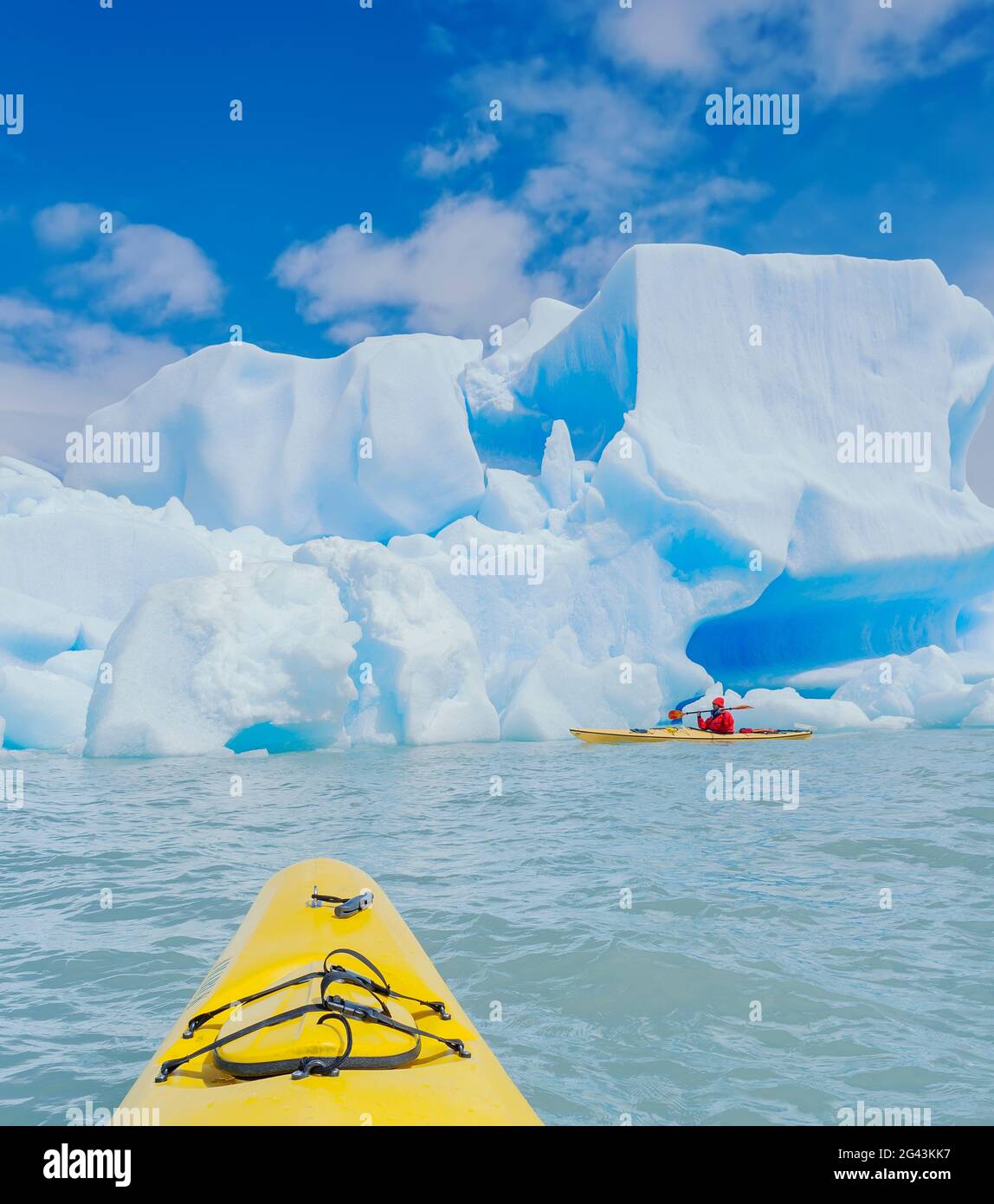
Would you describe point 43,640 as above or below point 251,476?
below

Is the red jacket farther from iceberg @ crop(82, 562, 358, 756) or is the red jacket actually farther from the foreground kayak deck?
iceberg @ crop(82, 562, 358, 756)

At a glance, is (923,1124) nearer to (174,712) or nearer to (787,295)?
(174,712)

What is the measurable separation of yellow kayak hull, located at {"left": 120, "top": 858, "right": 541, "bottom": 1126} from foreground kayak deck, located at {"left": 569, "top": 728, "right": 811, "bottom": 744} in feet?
32.1

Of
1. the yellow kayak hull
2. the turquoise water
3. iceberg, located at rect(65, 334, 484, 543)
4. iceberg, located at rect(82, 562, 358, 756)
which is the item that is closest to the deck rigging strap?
the yellow kayak hull

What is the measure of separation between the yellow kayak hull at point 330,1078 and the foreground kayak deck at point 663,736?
9.79 metres

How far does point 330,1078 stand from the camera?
1.86 metres

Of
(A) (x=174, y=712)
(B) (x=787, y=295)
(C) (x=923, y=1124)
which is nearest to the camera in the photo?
(C) (x=923, y=1124)

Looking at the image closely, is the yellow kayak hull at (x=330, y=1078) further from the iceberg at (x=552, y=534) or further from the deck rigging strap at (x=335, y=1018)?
the iceberg at (x=552, y=534)

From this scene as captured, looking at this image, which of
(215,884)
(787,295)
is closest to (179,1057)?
(215,884)

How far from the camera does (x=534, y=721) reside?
13.9 meters

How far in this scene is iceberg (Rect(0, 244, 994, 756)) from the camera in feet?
42.4

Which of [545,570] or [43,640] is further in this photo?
[545,570]

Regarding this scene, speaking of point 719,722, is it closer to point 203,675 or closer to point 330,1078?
point 203,675
